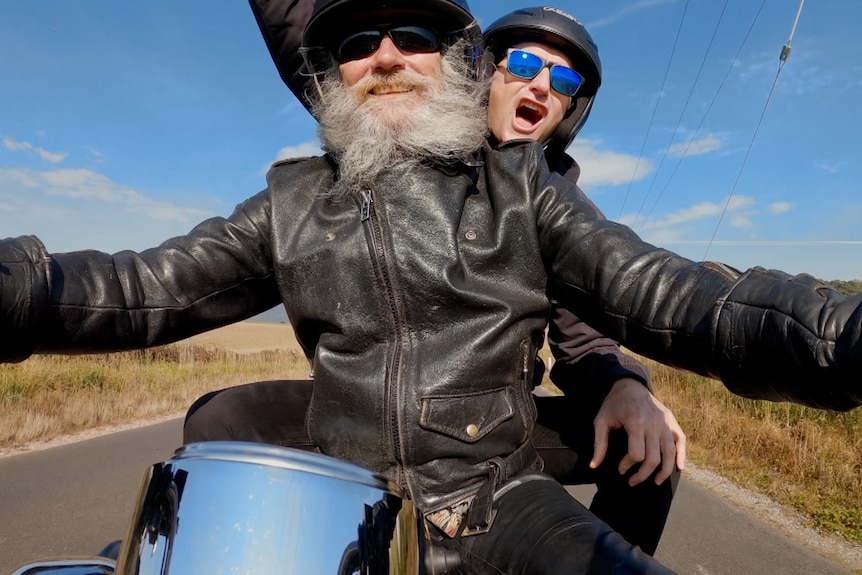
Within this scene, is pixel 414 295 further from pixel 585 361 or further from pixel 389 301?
pixel 585 361

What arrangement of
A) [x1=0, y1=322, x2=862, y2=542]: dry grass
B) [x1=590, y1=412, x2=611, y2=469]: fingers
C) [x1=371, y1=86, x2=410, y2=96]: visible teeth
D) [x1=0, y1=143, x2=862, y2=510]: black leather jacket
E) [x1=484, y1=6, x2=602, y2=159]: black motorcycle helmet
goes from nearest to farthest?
[x1=0, y1=143, x2=862, y2=510]: black leather jacket
[x1=590, y1=412, x2=611, y2=469]: fingers
[x1=371, y1=86, x2=410, y2=96]: visible teeth
[x1=484, y1=6, x2=602, y2=159]: black motorcycle helmet
[x1=0, y1=322, x2=862, y2=542]: dry grass

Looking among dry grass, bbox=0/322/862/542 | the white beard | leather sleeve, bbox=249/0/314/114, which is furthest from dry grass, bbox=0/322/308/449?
the white beard

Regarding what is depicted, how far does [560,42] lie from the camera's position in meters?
2.89

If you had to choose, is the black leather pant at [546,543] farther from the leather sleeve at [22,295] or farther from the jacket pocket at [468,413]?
the leather sleeve at [22,295]

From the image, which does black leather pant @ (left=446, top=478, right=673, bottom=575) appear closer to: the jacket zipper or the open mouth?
the jacket zipper

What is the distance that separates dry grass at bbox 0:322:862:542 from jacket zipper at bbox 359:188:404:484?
3.14 metres

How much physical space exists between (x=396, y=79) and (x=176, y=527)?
60.2 inches

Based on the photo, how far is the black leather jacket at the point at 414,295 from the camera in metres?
1.49

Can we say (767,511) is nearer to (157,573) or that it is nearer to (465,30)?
(465,30)

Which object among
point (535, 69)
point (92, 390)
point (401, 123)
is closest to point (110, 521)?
point (401, 123)

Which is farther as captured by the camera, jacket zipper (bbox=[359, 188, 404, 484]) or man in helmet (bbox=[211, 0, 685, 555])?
man in helmet (bbox=[211, 0, 685, 555])

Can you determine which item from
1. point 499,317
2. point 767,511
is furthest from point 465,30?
point 767,511

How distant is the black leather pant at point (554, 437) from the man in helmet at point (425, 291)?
18 cm

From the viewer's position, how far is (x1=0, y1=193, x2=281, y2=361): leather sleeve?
1.47 meters
